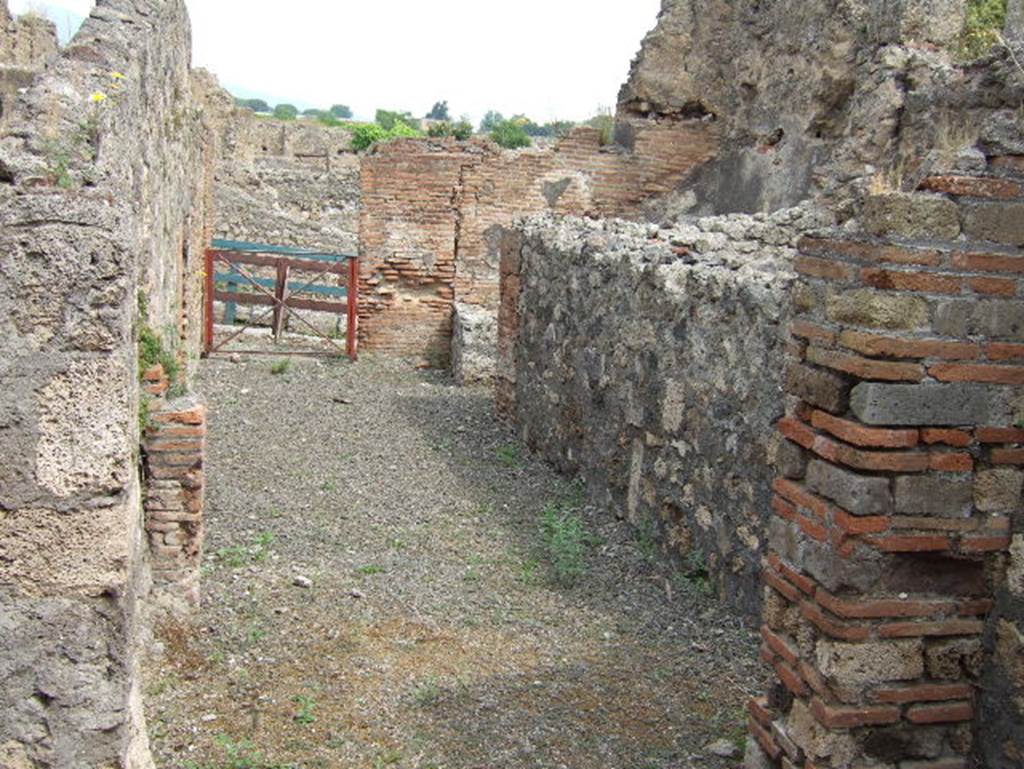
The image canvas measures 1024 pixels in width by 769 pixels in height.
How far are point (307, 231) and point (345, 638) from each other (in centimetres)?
1443

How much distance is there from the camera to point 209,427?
8.55 metres

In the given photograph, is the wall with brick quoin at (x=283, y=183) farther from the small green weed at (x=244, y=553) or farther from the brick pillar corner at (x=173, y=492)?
the brick pillar corner at (x=173, y=492)

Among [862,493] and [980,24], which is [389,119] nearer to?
[980,24]

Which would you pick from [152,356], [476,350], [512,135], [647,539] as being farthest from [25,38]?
[512,135]

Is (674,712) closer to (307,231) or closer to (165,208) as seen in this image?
(165,208)

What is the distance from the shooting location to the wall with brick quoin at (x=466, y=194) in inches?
500

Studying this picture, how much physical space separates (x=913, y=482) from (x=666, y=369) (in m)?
3.22

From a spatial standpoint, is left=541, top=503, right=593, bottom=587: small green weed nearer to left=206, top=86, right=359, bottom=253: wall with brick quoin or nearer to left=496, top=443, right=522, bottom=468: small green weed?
left=496, top=443, right=522, bottom=468: small green weed

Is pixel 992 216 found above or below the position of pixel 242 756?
above

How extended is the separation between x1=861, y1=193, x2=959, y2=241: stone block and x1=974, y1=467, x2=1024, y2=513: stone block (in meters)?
0.65

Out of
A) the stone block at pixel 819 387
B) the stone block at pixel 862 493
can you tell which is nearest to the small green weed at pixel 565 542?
the stone block at pixel 819 387

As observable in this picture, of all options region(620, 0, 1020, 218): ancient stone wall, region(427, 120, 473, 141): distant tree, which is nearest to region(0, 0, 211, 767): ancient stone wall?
region(620, 0, 1020, 218): ancient stone wall

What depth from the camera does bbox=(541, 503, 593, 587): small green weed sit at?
5758 millimetres

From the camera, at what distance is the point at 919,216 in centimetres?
292
